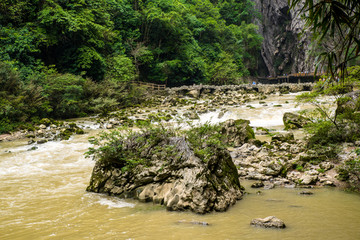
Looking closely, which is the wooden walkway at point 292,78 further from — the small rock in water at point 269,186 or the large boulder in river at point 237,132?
the small rock in water at point 269,186

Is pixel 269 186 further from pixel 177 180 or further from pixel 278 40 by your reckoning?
pixel 278 40

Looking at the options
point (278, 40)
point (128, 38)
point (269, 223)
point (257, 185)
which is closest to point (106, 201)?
point (269, 223)

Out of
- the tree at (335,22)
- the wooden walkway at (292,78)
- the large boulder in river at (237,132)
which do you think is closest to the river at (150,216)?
the tree at (335,22)

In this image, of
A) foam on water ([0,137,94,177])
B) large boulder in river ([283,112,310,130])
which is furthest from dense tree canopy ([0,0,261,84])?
large boulder in river ([283,112,310,130])

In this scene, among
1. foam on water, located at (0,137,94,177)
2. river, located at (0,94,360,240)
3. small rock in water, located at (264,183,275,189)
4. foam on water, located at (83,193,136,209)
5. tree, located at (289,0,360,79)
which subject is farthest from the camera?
foam on water, located at (0,137,94,177)

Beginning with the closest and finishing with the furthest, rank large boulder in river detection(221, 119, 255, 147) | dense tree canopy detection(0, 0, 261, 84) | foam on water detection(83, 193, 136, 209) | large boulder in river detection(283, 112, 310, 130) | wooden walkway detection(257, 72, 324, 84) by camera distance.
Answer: foam on water detection(83, 193, 136, 209) → large boulder in river detection(221, 119, 255, 147) → large boulder in river detection(283, 112, 310, 130) → dense tree canopy detection(0, 0, 261, 84) → wooden walkway detection(257, 72, 324, 84)

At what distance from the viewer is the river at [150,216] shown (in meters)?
3.29

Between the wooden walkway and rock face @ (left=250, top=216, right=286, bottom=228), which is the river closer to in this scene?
rock face @ (left=250, top=216, right=286, bottom=228)

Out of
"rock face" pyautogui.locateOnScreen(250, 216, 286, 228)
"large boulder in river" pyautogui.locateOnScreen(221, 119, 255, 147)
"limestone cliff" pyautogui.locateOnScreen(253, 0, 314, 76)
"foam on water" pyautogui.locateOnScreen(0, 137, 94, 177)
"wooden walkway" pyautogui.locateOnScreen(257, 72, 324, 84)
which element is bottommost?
"foam on water" pyautogui.locateOnScreen(0, 137, 94, 177)

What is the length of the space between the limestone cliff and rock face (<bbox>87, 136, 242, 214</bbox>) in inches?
1825

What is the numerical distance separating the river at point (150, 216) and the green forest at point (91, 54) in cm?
1086

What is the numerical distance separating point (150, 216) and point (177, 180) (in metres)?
0.77

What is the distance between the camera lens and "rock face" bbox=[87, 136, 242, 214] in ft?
13.4

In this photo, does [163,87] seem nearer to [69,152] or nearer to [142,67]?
[142,67]
